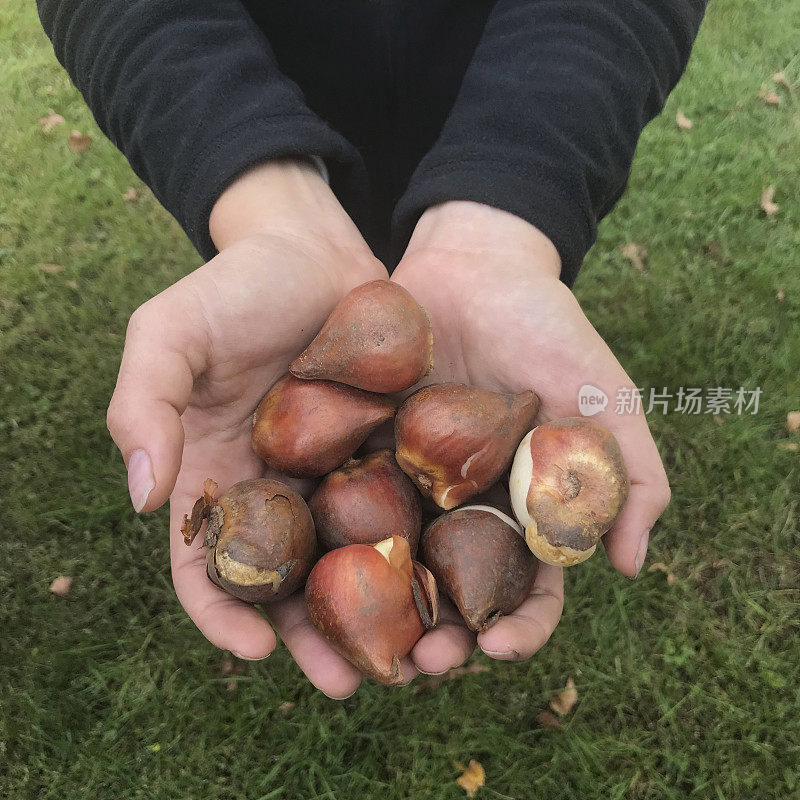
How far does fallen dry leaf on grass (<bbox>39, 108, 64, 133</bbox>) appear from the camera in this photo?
5.15 m

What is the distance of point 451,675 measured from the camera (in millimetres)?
3180

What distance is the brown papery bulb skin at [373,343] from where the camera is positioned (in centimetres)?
228

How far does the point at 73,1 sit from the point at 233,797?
9.78ft

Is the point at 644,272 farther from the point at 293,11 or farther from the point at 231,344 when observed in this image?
the point at 231,344

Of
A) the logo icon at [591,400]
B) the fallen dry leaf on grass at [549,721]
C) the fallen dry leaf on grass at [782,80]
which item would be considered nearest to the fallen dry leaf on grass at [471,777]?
the fallen dry leaf on grass at [549,721]

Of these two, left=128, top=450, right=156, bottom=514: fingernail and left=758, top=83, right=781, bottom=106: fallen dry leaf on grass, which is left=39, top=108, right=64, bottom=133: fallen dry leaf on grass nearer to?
left=128, top=450, right=156, bottom=514: fingernail

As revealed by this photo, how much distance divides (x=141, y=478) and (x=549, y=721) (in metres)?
2.10

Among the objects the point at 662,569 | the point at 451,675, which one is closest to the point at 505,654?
the point at 451,675

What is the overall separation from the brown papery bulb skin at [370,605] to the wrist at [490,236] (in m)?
1.04

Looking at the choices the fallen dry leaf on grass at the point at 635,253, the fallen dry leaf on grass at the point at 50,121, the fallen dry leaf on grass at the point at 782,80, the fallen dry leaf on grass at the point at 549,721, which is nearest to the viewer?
the fallen dry leaf on grass at the point at 549,721

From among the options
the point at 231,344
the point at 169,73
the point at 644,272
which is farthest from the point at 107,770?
the point at 644,272

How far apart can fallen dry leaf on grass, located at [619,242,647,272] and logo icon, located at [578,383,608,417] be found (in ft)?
8.02

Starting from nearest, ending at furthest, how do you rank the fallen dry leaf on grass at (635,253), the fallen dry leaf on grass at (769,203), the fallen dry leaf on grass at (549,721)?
1. the fallen dry leaf on grass at (549,721)
2. the fallen dry leaf on grass at (635,253)
3. the fallen dry leaf on grass at (769,203)

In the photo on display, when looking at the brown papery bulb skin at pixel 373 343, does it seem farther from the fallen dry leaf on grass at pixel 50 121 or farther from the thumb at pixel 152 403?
the fallen dry leaf on grass at pixel 50 121
